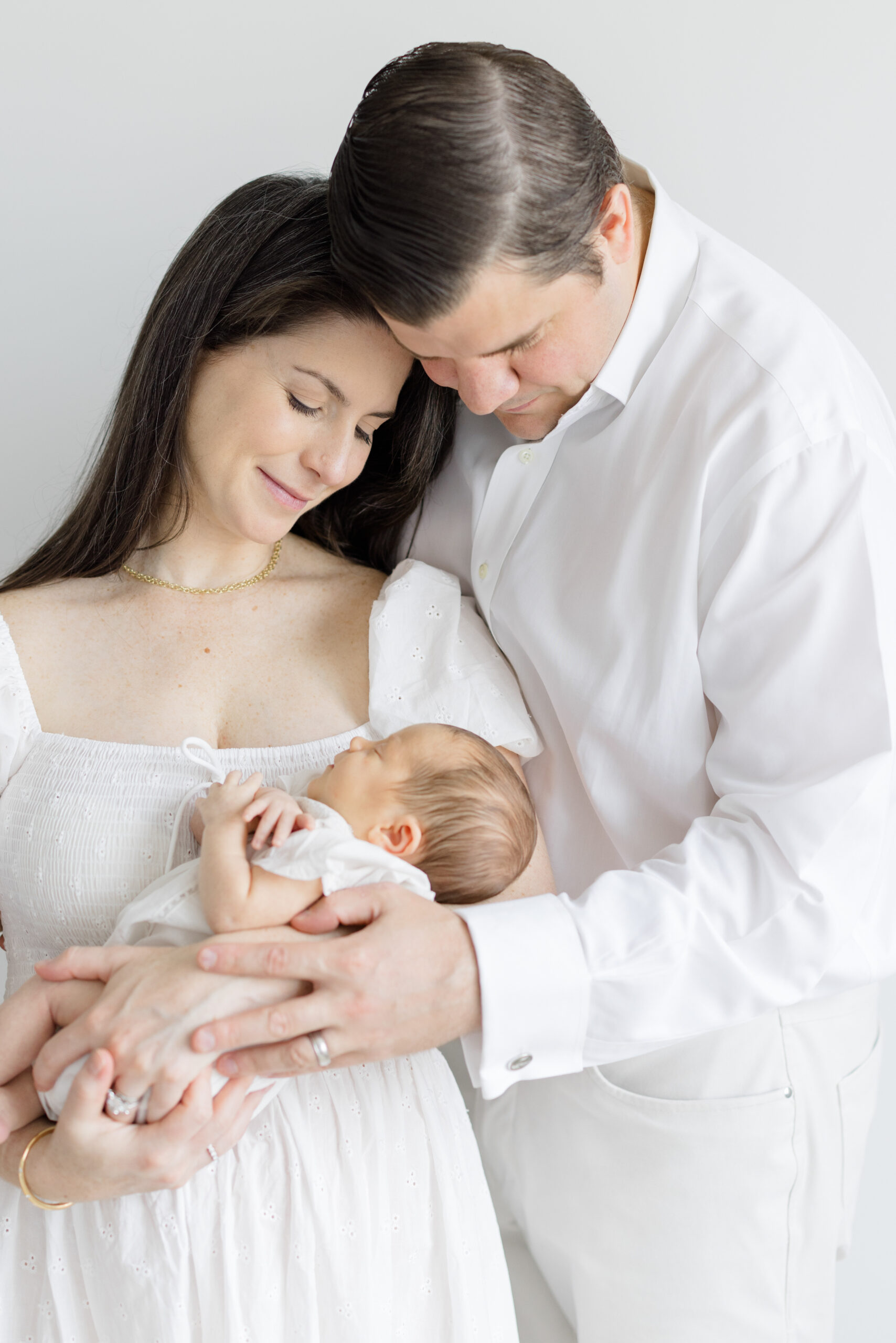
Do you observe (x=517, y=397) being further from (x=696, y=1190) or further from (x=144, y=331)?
(x=696, y=1190)

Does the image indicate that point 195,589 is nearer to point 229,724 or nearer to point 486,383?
point 229,724

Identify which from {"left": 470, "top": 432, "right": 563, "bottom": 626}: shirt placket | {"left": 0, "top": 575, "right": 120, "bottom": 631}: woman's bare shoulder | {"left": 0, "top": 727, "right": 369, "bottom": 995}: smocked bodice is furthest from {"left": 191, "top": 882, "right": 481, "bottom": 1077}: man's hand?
{"left": 0, "top": 575, "right": 120, "bottom": 631}: woman's bare shoulder

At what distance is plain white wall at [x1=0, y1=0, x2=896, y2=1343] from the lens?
2.03 m

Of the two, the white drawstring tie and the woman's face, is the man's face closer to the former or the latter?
the woman's face

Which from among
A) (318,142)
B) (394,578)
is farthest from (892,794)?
(318,142)

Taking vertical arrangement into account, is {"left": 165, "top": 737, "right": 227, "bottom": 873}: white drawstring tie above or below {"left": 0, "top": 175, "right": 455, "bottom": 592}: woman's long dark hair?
below

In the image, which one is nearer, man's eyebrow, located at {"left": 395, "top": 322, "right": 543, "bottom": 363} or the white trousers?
man's eyebrow, located at {"left": 395, "top": 322, "right": 543, "bottom": 363}

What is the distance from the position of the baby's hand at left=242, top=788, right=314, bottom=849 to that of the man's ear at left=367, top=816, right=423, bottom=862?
102 millimetres

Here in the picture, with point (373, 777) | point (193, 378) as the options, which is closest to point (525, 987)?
point (373, 777)

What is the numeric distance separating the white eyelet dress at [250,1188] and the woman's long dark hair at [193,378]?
1.02ft

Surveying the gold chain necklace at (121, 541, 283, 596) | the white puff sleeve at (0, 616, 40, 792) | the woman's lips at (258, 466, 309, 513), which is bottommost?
the white puff sleeve at (0, 616, 40, 792)

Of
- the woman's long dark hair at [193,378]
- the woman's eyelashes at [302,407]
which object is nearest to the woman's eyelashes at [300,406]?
the woman's eyelashes at [302,407]

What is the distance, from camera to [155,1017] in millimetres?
1369

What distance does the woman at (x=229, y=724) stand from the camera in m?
1.46
